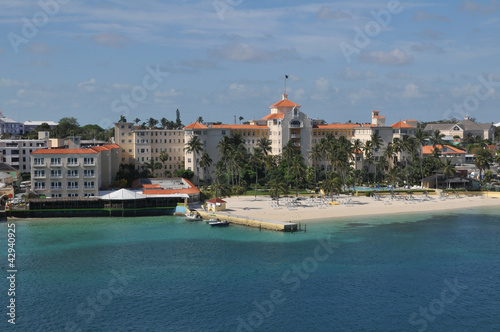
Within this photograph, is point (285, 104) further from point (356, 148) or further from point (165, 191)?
point (165, 191)

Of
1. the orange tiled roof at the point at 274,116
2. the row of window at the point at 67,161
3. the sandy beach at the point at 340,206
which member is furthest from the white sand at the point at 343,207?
the orange tiled roof at the point at 274,116

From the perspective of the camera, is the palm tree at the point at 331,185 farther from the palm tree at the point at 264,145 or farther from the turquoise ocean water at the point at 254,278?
the palm tree at the point at 264,145

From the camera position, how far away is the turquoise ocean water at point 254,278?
45.7 m

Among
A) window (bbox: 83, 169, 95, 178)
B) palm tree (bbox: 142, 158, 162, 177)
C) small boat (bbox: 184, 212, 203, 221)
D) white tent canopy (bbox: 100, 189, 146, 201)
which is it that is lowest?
small boat (bbox: 184, 212, 203, 221)

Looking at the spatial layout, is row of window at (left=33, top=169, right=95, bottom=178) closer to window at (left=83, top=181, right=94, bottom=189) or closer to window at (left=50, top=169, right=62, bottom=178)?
window at (left=50, top=169, right=62, bottom=178)

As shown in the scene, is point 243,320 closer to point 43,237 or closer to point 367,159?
point 43,237

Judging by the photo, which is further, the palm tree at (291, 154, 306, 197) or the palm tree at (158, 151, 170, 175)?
the palm tree at (158, 151, 170, 175)

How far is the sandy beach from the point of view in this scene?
8956cm

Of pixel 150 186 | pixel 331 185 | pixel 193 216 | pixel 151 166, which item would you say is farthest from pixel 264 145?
pixel 193 216

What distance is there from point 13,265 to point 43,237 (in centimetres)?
1364

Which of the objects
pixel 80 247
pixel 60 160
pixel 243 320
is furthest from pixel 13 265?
pixel 60 160

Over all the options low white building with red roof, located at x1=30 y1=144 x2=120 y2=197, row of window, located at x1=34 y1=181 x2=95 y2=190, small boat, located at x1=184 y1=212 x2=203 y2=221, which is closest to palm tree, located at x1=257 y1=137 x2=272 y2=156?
small boat, located at x1=184 y1=212 x2=203 y2=221

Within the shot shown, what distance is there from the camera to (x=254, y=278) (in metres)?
55.9

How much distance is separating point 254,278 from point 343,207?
44.0 m
